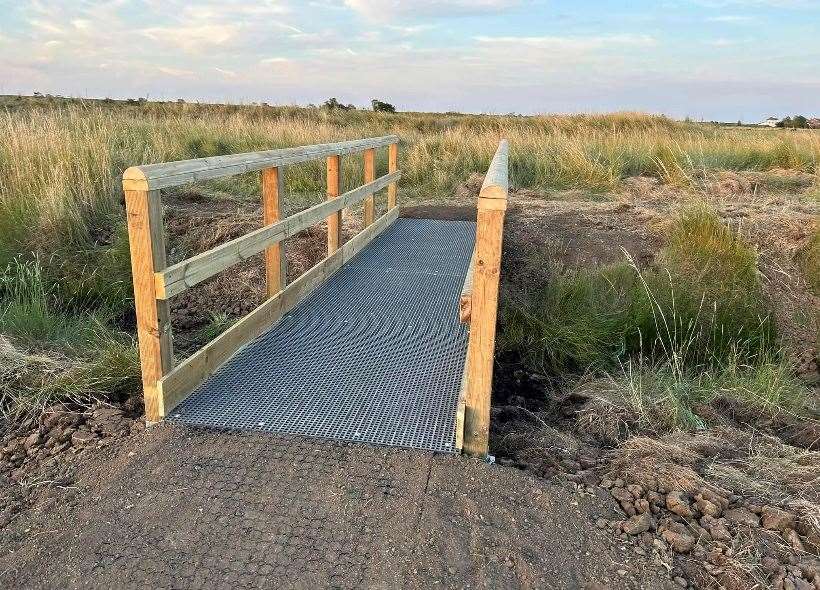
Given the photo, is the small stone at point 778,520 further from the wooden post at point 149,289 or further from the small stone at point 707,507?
the wooden post at point 149,289

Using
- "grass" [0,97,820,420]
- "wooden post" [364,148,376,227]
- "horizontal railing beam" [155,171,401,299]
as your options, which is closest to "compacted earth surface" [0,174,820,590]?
"horizontal railing beam" [155,171,401,299]

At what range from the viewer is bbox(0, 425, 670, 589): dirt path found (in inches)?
85.0

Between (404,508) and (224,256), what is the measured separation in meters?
1.77

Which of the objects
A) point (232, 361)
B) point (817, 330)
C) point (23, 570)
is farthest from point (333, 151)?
point (817, 330)

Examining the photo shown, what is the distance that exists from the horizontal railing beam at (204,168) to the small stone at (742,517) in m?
2.78

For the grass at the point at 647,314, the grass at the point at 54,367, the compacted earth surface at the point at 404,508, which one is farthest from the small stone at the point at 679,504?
the grass at the point at 54,367

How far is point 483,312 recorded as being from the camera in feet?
9.05

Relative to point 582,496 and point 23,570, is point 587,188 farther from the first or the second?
point 23,570

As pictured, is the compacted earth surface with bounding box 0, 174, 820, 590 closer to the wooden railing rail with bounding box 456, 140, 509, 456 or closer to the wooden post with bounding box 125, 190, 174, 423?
the wooden railing rail with bounding box 456, 140, 509, 456

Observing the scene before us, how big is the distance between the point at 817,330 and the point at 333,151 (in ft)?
14.4

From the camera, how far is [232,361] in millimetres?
3779

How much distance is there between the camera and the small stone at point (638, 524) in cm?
244

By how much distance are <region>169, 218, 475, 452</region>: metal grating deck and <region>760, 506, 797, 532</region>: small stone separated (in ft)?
4.19

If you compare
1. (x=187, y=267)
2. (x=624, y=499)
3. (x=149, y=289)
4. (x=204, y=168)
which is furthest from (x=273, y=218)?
(x=624, y=499)
